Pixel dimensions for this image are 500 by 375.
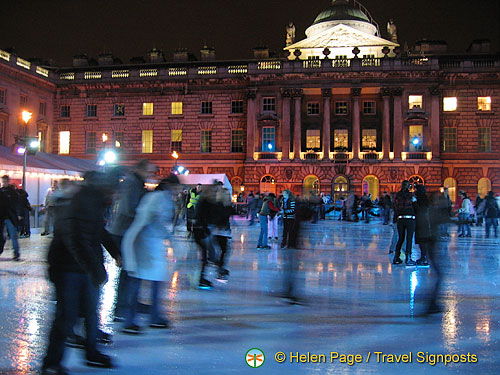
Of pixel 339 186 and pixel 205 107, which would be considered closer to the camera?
pixel 339 186

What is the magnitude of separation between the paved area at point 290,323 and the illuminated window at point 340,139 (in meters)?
36.5

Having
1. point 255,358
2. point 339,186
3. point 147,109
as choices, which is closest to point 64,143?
point 147,109

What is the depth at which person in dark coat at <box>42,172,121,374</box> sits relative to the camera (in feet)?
16.9

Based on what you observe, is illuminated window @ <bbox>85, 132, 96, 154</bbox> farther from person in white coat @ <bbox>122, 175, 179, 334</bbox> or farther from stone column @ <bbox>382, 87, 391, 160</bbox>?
person in white coat @ <bbox>122, 175, 179, 334</bbox>

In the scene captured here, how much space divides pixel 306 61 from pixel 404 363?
148ft

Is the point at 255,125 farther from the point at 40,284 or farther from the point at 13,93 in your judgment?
the point at 40,284

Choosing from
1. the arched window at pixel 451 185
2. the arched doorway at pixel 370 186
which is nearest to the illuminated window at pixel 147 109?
the arched doorway at pixel 370 186

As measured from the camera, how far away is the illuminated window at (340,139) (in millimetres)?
48250

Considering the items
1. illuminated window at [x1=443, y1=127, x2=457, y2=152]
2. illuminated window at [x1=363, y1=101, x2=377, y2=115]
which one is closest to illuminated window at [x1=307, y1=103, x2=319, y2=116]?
illuminated window at [x1=363, y1=101, x2=377, y2=115]

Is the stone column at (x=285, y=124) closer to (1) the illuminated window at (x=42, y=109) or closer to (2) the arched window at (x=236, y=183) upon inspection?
(2) the arched window at (x=236, y=183)

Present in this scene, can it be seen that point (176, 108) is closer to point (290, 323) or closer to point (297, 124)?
point (297, 124)

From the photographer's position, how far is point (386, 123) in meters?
46.8

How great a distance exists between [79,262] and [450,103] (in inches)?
1866

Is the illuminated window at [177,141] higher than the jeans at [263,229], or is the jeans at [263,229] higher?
the illuminated window at [177,141]
